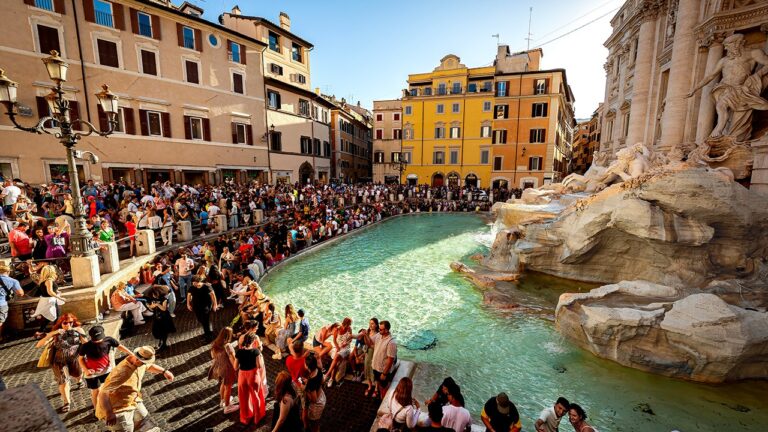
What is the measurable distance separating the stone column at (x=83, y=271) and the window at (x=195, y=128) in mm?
16945

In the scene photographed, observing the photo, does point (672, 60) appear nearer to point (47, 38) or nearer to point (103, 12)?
point (103, 12)

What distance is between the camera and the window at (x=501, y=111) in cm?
3534

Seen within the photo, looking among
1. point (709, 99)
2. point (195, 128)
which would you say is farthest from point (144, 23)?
point (709, 99)

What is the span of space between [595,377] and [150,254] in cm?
1153

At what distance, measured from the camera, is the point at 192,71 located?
21484 mm

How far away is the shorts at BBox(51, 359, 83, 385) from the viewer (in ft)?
14.3

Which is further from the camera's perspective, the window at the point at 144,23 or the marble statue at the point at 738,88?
the window at the point at 144,23

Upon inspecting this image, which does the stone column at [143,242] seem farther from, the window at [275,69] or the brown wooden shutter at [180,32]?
the window at [275,69]

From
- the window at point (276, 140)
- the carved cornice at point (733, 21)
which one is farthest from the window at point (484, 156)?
the carved cornice at point (733, 21)

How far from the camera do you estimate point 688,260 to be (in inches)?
354

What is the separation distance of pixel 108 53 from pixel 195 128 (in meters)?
5.53

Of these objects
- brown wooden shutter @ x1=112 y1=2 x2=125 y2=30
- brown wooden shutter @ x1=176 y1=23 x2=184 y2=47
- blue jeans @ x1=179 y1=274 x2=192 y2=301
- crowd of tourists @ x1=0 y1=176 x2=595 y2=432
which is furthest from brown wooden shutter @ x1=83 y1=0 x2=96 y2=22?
blue jeans @ x1=179 y1=274 x2=192 y2=301

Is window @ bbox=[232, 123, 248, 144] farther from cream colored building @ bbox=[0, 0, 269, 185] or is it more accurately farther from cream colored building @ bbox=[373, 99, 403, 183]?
cream colored building @ bbox=[373, 99, 403, 183]

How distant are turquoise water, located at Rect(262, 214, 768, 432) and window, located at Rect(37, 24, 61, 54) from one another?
55.5 ft
